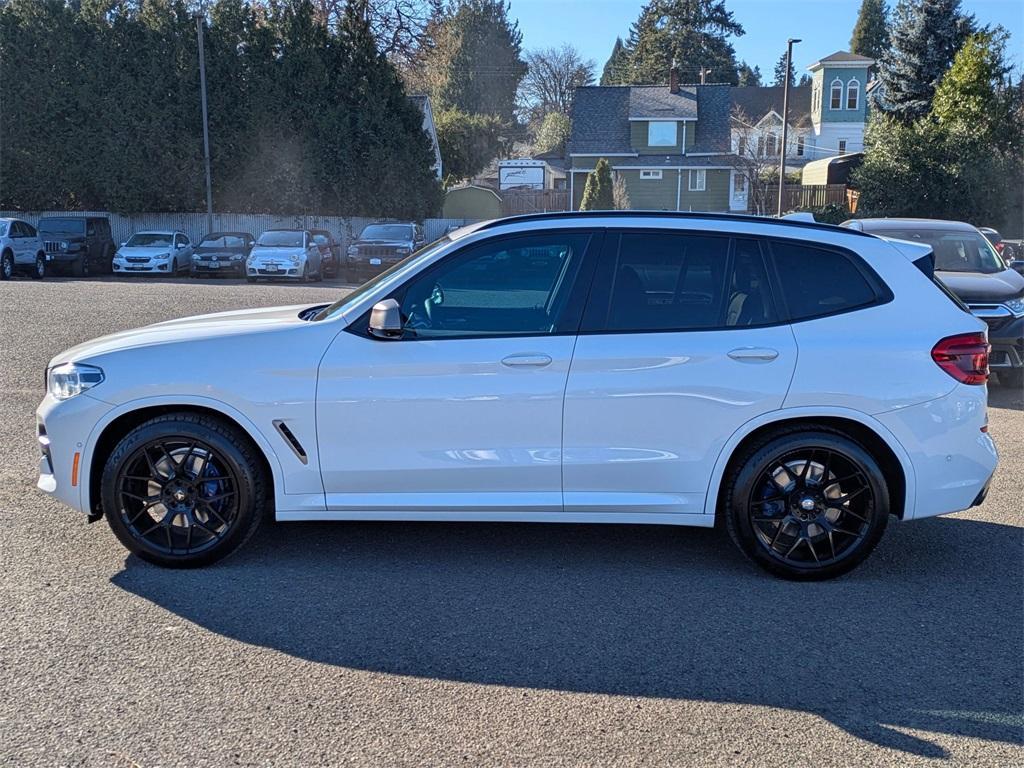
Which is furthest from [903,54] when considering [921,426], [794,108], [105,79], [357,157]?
[921,426]

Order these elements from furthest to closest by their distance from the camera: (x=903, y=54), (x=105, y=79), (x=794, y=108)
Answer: (x=794, y=108) → (x=903, y=54) → (x=105, y=79)

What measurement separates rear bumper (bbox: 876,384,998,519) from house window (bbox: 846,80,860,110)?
6076cm

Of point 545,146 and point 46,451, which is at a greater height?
point 545,146

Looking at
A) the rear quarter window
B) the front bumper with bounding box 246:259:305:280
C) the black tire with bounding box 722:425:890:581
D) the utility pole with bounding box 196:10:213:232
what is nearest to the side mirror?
the black tire with bounding box 722:425:890:581

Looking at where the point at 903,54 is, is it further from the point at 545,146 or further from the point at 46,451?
the point at 46,451

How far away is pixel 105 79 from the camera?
3294cm

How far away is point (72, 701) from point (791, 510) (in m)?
3.37

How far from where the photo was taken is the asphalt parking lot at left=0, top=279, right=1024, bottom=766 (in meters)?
3.39

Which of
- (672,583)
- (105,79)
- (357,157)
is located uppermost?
(105,79)

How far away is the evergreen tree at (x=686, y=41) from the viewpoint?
7619 centimetres

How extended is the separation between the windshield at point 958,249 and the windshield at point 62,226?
79.5ft

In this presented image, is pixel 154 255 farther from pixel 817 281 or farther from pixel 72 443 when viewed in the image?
pixel 817 281

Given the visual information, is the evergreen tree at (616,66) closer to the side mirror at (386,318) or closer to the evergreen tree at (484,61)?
the evergreen tree at (484,61)

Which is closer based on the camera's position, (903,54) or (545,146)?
(903,54)
